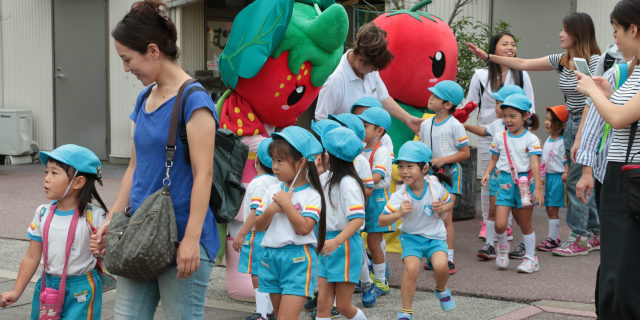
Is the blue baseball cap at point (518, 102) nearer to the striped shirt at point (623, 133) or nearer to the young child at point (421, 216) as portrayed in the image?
the young child at point (421, 216)

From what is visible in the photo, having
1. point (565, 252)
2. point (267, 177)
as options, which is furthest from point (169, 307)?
point (565, 252)

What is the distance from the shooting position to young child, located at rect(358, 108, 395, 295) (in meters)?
5.87

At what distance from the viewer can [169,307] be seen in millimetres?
3402

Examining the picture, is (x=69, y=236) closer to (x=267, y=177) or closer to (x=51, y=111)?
(x=267, y=177)

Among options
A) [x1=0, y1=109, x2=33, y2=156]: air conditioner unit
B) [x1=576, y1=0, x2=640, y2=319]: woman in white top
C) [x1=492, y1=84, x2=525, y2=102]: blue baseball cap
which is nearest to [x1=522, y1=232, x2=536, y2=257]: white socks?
[x1=492, y1=84, x2=525, y2=102]: blue baseball cap

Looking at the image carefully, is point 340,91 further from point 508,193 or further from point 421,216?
point 508,193

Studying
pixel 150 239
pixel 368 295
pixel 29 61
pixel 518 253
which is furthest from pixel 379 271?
pixel 29 61

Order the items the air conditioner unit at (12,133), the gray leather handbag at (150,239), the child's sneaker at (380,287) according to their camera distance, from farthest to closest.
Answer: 1. the air conditioner unit at (12,133)
2. the child's sneaker at (380,287)
3. the gray leather handbag at (150,239)

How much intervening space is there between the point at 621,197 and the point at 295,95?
305 cm

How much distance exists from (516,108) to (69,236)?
4.04 meters

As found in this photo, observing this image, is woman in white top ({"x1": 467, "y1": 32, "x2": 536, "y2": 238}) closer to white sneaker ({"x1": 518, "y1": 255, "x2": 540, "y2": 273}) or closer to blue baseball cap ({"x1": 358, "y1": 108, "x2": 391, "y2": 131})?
white sneaker ({"x1": 518, "y1": 255, "x2": 540, "y2": 273})

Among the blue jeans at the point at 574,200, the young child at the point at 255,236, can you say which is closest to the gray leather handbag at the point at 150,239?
the young child at the point at 255,236

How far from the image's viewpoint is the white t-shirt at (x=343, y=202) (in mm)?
4730

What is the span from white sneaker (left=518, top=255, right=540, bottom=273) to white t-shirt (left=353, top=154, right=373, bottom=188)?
6.33 feet
